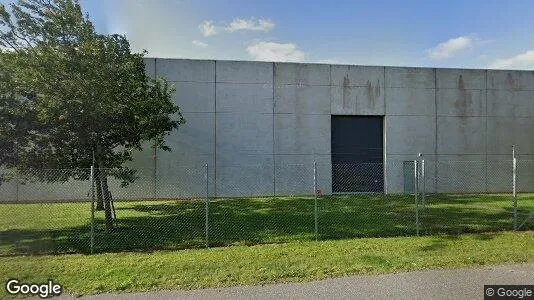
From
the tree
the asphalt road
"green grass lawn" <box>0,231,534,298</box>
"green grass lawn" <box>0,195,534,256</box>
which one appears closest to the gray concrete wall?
"green grass lawn" <box>0,195,534,256</box>

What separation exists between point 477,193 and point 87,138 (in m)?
19.4

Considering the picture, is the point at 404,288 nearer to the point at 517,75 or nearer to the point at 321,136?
the point at 321,136

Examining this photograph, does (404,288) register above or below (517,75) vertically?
below

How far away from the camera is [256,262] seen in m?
6.84

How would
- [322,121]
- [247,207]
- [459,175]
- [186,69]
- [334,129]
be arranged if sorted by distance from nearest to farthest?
[247,207], [186,69], [322,121], [334,129], [459,175]

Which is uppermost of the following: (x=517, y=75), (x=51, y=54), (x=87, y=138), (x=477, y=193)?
(x=517, y=75)

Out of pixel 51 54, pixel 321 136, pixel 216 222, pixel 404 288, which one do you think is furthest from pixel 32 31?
pixel 321 136

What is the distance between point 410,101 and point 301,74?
6153 millimetres

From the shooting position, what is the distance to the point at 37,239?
9.02 m

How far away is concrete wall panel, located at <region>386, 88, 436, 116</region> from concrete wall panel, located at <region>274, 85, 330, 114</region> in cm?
350

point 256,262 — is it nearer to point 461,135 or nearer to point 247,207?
point 247,207

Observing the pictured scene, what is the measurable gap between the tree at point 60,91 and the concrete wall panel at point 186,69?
9097mm

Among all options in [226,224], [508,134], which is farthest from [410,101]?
[226,224]

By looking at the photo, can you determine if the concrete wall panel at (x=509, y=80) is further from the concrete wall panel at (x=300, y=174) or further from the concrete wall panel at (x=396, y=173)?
the concrete wall panel at (x=300, y=174)
